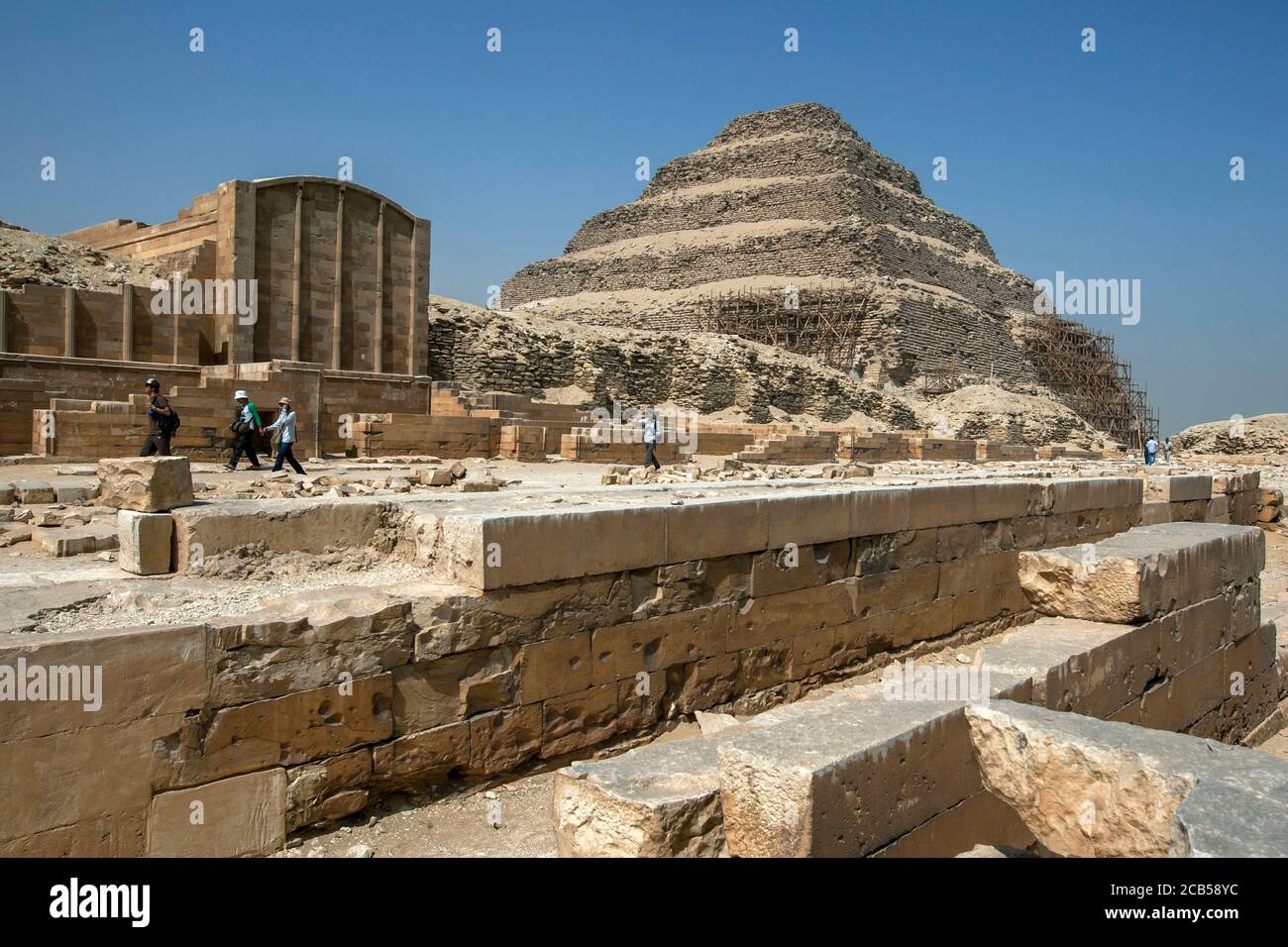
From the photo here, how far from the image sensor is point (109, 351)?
1814 cm

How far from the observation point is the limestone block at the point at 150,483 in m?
4.41

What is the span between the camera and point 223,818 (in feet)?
11.5

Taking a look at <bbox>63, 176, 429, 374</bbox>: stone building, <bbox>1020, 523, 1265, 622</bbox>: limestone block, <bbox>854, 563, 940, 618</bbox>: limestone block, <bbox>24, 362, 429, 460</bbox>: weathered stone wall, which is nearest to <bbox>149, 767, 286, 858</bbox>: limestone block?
<bbox>854, 563, 940, 618</bbox>: limestone block

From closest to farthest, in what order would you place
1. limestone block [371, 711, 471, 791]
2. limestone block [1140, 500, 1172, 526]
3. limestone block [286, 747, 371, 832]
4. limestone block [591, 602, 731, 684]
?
limestone block [286, 747, 371, 832] < limestone block [371, 711, 471, 791] < limestone block [591, 602, 731, 684] < limestone block [1140, 500, 1172, 526]

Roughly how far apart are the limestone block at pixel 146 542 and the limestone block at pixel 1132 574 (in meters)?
5.87

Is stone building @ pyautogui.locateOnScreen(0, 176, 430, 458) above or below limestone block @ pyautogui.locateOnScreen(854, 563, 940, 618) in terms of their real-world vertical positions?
above

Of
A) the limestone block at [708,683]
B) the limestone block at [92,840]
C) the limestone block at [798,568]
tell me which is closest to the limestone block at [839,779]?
the limestone block at [708,683]

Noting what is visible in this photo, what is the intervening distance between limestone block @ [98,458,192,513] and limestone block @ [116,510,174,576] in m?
0.08

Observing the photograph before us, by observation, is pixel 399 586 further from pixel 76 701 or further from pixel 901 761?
pixel 901 761

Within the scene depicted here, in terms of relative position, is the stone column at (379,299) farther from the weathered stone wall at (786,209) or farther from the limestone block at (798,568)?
the weathered stone wall at (786,209)

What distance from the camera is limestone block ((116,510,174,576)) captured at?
14.0 feet

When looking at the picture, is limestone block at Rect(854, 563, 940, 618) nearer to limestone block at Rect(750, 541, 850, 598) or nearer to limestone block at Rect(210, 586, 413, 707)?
limestone block at Rect(750, 541, 850, 598)
